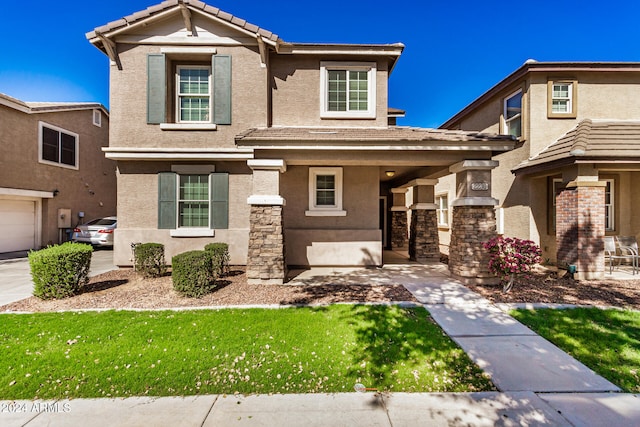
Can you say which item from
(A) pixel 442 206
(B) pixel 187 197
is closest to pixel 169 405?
(B) pixel 187 197

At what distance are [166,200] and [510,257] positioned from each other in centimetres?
979

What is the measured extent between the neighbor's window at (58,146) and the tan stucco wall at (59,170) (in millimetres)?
214

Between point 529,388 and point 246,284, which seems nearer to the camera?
point 529,388

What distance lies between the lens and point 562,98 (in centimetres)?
980

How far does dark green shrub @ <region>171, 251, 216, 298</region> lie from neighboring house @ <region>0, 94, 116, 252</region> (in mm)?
11854

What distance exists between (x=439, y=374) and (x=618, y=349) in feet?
9.71

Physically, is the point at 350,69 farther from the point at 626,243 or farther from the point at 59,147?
the point at 59,147

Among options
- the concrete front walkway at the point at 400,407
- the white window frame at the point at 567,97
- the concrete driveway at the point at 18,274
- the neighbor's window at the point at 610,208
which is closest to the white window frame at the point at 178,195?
the concrete driveway at the point at 18,274

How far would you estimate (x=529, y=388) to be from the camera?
3203mm

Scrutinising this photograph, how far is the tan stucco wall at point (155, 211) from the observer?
876 centimetres

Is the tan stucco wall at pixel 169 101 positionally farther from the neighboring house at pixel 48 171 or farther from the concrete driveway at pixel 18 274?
the neighboring house at pixel 48 171

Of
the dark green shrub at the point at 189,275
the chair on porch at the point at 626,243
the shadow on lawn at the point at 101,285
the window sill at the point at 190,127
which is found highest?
the window sill at the point at 190,127

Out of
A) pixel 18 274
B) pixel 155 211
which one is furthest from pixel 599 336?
pixel 18 274

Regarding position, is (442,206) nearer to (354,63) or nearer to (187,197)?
(354,63)
